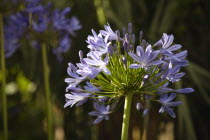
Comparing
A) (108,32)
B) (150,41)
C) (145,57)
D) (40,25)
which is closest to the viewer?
(145,57)

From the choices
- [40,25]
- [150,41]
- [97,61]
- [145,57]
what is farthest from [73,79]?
[150,41]

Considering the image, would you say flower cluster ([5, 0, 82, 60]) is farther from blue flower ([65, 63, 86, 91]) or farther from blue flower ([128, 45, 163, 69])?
blue flower ([128, 45, 163, 69])

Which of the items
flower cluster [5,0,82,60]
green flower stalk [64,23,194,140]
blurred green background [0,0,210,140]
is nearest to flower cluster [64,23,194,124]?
green flower stalk [64,23,194,140]

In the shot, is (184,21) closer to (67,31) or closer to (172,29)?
(172,29)

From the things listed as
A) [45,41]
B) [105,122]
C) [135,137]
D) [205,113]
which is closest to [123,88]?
[45,41]

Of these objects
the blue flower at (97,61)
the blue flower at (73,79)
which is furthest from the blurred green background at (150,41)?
the blue flower at (97,61)

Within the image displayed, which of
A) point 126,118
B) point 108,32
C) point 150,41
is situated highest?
point 150,41

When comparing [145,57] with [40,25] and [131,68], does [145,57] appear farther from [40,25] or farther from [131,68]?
[40,25]
